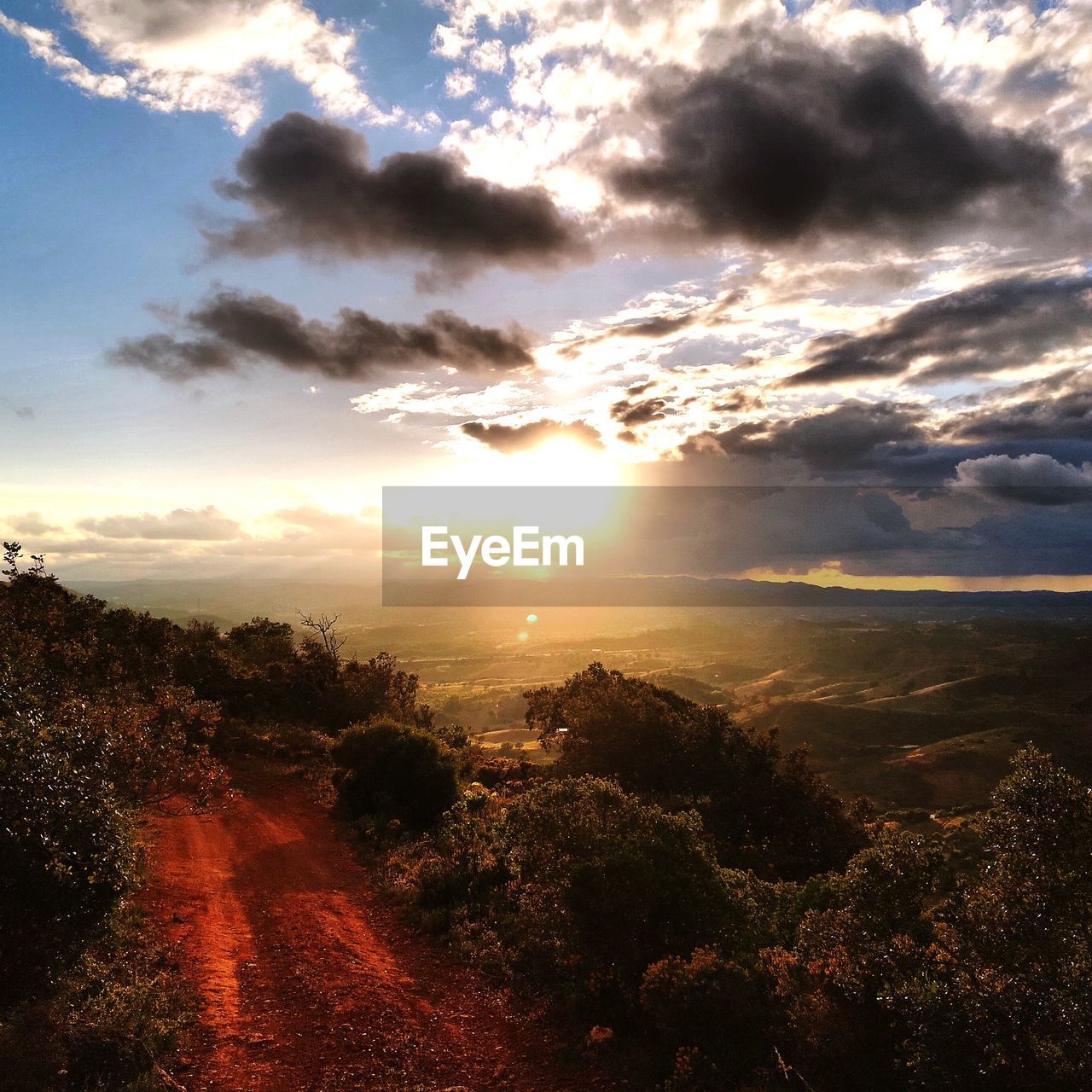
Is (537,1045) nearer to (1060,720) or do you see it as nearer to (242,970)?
(242,970)

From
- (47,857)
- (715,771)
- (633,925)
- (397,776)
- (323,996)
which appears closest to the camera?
(47,857)

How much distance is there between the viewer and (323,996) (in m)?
14.5

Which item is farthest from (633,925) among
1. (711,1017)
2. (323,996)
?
(323,996)

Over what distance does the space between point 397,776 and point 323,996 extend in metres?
16.1

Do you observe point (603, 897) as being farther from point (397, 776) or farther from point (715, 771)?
point (715, 771)

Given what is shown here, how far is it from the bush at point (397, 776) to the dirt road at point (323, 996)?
21.7 ft

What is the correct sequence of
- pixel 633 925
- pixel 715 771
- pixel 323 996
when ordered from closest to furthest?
pixel 633 925, pixel 323 996, pixel 715 771

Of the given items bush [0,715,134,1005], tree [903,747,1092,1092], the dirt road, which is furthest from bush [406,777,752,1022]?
bush [0,715,134,1005]

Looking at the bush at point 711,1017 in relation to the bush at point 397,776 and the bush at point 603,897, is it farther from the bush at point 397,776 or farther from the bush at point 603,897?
the bush at point 397,776

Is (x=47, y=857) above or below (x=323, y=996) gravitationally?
above

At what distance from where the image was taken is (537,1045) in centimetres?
1325

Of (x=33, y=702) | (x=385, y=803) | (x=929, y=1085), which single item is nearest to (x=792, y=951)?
(x=929, y=1085)

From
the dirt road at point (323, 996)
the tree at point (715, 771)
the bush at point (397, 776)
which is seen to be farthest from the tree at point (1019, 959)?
the bush at point (397, 776)

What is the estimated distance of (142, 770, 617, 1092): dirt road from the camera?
12109 millimetres
